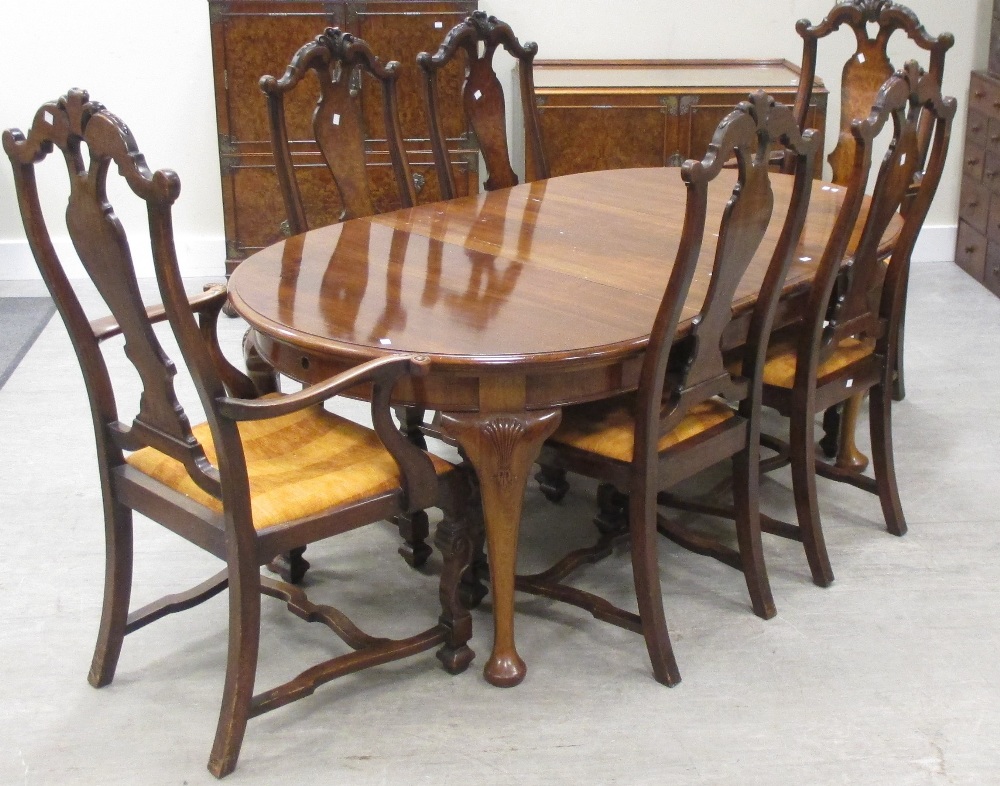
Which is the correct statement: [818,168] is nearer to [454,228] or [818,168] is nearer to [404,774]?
[454,228]

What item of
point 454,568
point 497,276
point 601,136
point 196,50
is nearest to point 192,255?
point 196,50

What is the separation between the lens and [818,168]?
4.98m

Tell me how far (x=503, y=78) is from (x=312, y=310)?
310 cm

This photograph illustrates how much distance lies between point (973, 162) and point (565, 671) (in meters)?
3.65

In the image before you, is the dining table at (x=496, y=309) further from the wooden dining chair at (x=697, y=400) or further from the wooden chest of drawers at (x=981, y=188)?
the wooden chest of drawers at (x=981, y=188)

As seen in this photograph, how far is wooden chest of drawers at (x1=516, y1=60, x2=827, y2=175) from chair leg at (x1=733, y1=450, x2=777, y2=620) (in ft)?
7.35

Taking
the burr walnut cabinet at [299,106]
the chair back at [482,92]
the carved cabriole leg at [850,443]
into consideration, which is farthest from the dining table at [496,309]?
the burr walnut cabinet at [299,106]

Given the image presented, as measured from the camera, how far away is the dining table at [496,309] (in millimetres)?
2352

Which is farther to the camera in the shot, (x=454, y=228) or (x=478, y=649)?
(x=454, y=228)

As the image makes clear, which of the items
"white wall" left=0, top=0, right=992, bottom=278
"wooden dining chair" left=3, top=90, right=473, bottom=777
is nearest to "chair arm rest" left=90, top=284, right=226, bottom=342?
"wooden dining chair" left=3, top=90, right=473, bottom=777

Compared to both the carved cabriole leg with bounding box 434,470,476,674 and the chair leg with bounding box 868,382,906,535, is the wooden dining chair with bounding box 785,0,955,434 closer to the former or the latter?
the chair leg with bounding box 868,382,906,535

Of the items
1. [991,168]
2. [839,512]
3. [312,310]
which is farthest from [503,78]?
[312,310]

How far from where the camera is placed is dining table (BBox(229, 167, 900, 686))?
2.35 metres

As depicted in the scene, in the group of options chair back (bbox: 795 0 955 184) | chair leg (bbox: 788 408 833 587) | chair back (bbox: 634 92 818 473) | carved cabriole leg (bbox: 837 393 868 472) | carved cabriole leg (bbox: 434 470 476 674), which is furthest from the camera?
chair back (bbox: 795 0 955 184)
